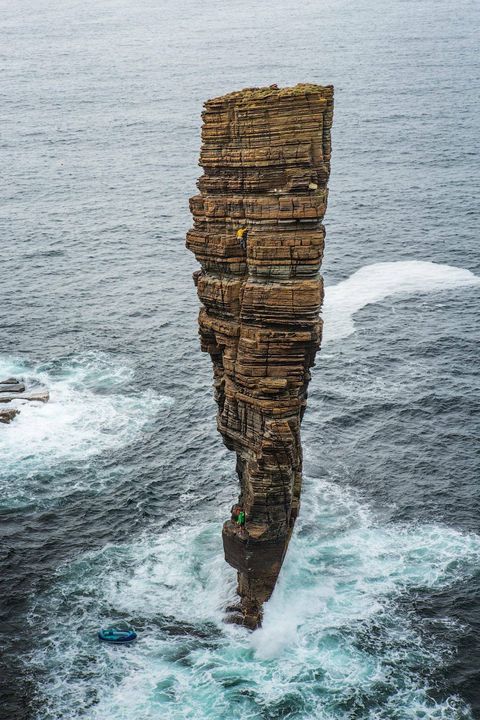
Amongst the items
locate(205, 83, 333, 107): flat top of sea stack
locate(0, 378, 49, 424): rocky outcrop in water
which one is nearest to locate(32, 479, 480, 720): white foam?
locate(0, 378, 49, 424): rocky outcrop in water

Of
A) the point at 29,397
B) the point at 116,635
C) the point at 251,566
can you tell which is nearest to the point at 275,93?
the point at 251,566

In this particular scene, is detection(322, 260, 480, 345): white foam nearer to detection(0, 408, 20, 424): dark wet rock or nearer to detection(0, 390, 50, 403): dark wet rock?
detection(0, 390, 50, 403): dark wet rock

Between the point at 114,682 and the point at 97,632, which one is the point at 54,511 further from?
the point at 114,682

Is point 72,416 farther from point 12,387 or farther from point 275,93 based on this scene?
point 275,93

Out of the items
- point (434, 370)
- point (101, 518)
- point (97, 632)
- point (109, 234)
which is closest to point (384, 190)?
point (109, 234)

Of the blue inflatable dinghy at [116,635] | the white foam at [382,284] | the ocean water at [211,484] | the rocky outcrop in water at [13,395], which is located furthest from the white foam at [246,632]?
the white foam at [382,284]

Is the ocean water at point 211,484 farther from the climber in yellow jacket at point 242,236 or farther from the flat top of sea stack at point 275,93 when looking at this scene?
the flat top of sea stack at point 275,93
